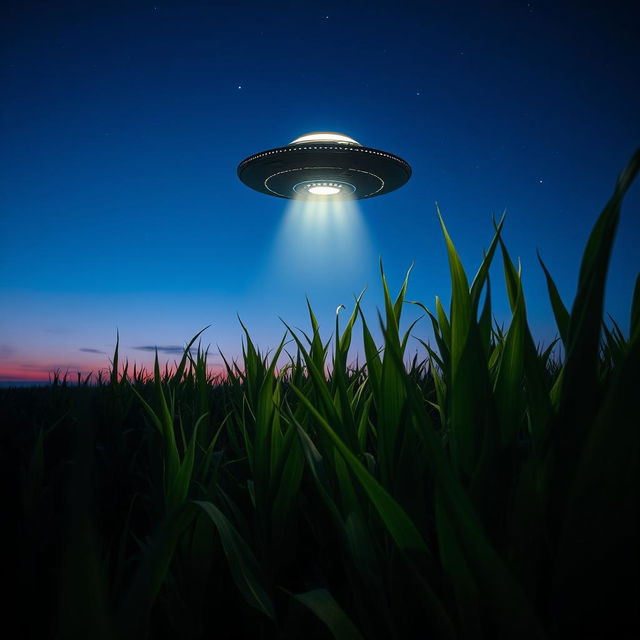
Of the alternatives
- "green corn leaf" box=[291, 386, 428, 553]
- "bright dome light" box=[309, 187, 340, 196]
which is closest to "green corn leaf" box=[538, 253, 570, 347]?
"green corn leaf" box=[291, 386, 428, 553]

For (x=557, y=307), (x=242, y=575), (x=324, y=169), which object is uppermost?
(x=324, y=169)

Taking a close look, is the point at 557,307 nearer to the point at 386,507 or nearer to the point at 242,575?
the point at 386,507

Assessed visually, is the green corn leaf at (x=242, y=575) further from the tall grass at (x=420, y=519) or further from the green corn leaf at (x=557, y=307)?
the green corn leaf at (x=557, y=307)

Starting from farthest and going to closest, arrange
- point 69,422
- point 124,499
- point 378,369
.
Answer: point 69,422, point 124,499, point 378,369

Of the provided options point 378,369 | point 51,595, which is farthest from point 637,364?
point 51,595

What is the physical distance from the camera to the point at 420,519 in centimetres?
44

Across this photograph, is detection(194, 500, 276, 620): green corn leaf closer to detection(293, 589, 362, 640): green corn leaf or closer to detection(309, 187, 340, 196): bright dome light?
detection(293, 589, 362, 640): green corn leaf

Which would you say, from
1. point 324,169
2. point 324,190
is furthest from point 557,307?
point 324,190

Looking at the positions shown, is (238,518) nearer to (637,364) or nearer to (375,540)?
(375,540)

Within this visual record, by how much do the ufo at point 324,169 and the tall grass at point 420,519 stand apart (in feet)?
6.68

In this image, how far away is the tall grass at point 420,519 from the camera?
0.25 m

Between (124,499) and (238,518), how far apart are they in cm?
39

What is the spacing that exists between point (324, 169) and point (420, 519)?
251 centimetres

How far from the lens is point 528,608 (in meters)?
0.25
